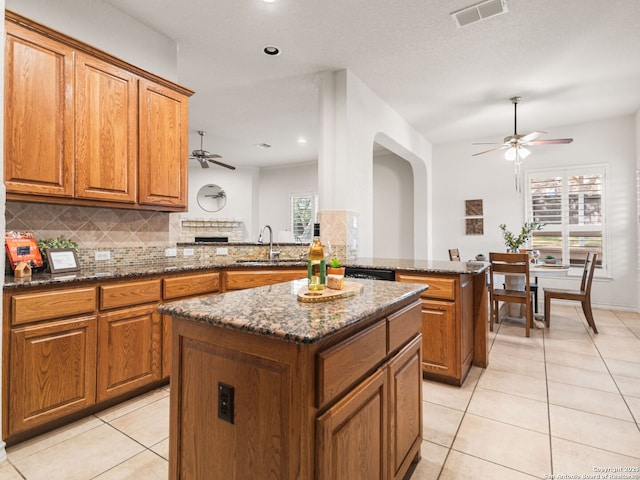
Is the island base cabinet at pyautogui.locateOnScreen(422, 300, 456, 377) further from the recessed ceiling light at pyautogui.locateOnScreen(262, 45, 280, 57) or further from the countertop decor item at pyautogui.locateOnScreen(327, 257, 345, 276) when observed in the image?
the recessed ceiling light at pyautogui.locateOnScreen(262, 45, 280, 57)

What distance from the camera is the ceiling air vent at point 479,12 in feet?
8.66

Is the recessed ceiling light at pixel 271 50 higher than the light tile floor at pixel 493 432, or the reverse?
the recessed ceiling light at pixel 271 50

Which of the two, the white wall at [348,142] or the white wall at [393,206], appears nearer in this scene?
the white wall at [348,142]

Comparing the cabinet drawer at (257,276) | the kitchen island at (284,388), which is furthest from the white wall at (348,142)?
the kitchen island at (284,388)

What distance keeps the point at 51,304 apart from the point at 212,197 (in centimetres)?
651

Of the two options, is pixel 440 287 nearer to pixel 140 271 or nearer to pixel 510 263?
pixel 510 263

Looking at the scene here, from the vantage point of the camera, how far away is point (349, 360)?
43.5 inches

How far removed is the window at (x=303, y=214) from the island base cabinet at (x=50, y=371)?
632cm

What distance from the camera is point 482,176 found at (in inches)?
243

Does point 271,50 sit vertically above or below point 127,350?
above

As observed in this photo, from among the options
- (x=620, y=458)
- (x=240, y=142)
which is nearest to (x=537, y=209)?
(x=620, y=458)

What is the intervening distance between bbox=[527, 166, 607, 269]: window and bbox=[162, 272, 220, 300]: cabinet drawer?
208 inches

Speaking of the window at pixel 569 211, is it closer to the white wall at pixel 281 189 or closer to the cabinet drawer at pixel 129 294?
the white wall at pixel 281 189

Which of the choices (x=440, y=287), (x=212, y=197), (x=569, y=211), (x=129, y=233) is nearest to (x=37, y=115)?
(x=129, y=233)
